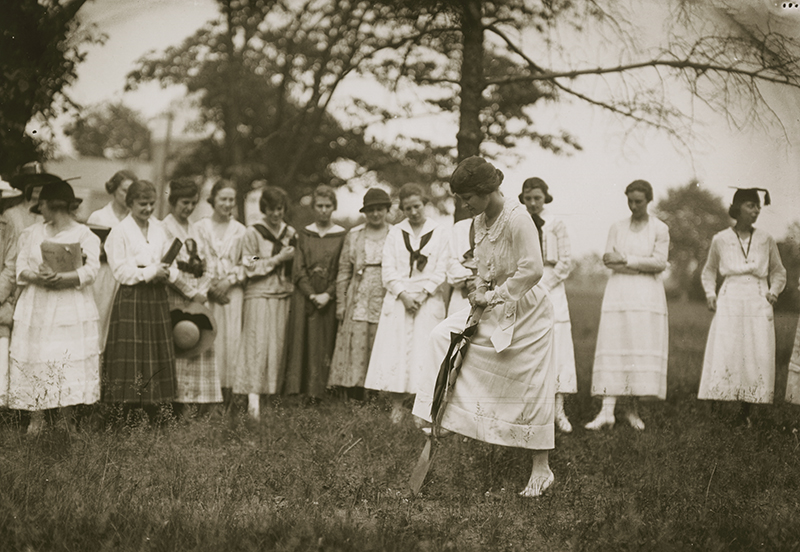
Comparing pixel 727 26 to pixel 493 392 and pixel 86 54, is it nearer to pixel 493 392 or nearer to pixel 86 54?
pixel 493 392

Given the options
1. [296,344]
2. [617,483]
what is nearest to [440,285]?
[296,344]

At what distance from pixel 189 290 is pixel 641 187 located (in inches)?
146

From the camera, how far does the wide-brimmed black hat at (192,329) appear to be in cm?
612

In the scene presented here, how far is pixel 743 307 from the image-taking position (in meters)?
6.42

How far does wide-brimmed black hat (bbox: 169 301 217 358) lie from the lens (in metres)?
6.12

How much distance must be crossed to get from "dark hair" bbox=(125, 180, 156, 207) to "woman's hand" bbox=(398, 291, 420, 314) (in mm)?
2070

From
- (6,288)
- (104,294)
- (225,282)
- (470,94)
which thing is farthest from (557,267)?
(6,288)

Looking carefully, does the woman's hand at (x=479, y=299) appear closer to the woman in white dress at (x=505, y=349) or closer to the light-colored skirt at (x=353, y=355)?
the woman in white dress at (x=505, y=349)

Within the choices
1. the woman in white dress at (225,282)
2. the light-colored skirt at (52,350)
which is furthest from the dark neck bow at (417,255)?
the light-colored skirt at (52,350)

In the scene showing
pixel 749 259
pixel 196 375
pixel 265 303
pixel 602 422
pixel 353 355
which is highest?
pixel 749 259

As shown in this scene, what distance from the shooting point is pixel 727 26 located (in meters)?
5.64

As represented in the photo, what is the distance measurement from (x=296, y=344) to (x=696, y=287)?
362 centimetres

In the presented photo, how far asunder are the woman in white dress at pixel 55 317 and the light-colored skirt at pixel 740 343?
471 centimetres

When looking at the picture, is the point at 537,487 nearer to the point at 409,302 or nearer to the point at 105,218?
the point at 409,302
